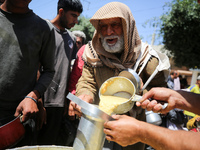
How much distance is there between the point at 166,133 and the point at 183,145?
0.10 metres

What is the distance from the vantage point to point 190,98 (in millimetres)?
1592

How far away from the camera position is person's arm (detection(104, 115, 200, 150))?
3.31ft

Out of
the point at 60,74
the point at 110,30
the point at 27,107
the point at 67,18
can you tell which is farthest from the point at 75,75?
the point at 27,107

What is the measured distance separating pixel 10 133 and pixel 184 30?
1023 cm

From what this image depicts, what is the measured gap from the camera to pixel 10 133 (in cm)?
115

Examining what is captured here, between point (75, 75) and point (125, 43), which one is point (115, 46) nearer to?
point (125, 43)

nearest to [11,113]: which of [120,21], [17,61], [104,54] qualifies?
[17,61]

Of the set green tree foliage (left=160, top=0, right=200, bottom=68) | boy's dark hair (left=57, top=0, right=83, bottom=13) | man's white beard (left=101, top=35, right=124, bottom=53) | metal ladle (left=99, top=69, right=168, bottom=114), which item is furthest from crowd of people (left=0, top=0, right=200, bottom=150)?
green tree foliage (left=160, top=0, right=200, bottom=68)

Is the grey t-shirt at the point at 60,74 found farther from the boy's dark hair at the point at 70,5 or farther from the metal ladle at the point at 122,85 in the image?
the metal ladle at the point at 122,85

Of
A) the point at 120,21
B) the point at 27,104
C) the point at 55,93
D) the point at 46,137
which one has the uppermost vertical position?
the point at 120,21

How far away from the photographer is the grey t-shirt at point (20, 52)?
1459 mm

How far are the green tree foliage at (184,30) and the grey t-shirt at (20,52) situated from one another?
30.7ft

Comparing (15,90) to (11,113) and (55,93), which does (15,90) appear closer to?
(11,113)

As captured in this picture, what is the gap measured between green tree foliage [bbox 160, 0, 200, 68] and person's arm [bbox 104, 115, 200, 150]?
957 cm
